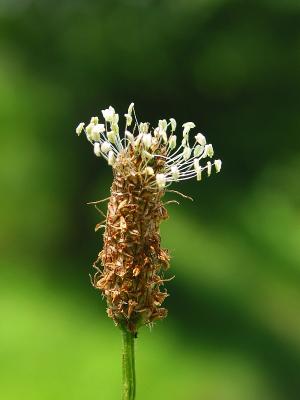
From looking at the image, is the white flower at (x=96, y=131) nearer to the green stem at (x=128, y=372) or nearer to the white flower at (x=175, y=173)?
the white flower at (x=175, y=173)

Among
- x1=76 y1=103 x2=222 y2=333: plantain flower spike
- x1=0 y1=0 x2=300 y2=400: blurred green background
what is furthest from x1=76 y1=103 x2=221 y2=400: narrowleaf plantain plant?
x1=0 y1=0 x2=300 y2=400: blurred green background

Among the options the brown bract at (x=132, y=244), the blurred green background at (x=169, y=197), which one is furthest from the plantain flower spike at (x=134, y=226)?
the blurred green background at (x=169, y=197)

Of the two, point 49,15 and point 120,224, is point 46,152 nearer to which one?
point 49,15

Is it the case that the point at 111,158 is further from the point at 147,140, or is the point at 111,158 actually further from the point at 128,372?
the point at 128,372

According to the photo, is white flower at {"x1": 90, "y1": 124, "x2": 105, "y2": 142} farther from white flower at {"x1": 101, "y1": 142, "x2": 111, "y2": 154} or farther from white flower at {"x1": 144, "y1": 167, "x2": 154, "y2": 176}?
white flower at {"x1": 144, "y1": 167, "x2": 154, "y2": 176}

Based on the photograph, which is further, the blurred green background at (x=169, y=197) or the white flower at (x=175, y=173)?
the blurred green background at (x=169, y=197)

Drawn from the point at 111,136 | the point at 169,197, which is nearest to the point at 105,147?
the point at 111,136

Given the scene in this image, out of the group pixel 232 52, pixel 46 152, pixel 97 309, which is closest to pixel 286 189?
pixel 232 52
